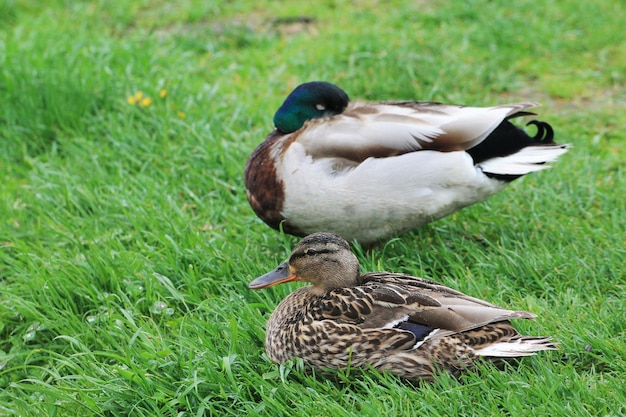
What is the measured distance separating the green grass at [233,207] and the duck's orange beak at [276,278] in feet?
0.53

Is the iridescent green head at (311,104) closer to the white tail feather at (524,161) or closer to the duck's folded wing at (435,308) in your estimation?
the white tail feather at (524,161)

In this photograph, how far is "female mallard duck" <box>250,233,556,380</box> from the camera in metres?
3.00

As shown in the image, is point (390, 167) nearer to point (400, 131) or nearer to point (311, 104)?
point (400, 131)

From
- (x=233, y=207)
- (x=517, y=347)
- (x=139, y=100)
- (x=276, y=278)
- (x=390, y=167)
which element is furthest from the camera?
(x=139, y=100)

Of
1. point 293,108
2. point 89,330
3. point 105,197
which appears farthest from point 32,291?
point 293,108

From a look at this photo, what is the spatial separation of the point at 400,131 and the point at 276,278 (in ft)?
3.31

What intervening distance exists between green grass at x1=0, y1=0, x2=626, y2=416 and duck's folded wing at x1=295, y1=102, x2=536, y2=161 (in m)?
0.48

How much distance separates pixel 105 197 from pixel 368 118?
158 cm

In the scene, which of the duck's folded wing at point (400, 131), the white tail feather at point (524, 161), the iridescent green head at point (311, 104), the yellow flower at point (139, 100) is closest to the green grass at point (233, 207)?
the yellow flower at point (139, 100)

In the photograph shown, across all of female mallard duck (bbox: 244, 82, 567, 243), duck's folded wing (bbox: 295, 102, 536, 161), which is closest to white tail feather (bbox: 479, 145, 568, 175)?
female mallard duck (bbox: 244, 82, 567, 243)

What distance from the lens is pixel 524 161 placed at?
157 inches

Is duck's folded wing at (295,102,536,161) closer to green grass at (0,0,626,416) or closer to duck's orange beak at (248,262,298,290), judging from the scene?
green grass at (0,0,626,416)

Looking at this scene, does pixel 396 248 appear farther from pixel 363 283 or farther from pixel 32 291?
pixel 32 291

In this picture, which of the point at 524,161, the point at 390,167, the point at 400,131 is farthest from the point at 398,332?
the point at 524,161
